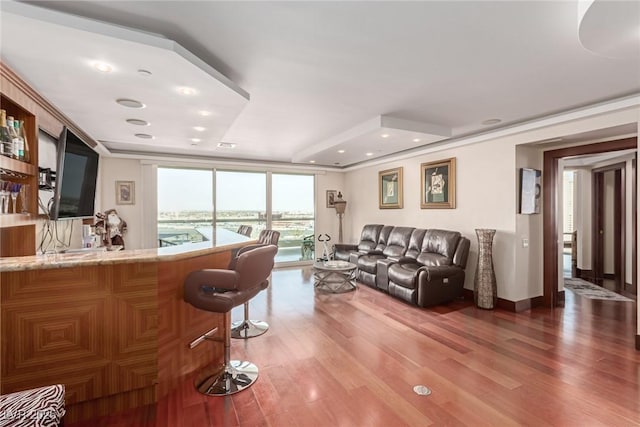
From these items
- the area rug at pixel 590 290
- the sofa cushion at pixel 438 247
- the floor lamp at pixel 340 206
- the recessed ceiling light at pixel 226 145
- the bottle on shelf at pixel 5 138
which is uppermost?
the recessed ceiling light at pixel 226 145

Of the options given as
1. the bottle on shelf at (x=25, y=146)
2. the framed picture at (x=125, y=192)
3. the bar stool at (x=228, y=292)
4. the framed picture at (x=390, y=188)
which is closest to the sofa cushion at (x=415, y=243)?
the framed picture at (x=390, y=188)

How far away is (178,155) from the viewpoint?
6.20 metres

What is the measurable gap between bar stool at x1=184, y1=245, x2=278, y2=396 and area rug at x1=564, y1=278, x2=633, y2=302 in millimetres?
5393

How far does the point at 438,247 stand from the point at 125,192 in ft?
19.6

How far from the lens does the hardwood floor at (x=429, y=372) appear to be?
2.03 meters

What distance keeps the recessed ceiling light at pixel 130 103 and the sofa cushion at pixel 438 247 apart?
171 inches

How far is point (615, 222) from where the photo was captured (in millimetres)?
5684

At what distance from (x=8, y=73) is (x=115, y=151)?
12.8 feet

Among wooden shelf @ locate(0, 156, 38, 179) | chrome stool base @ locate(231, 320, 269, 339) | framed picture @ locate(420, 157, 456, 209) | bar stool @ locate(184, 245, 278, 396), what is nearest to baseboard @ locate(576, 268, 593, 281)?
framed picture @ locate(420, 157, 456, 209)

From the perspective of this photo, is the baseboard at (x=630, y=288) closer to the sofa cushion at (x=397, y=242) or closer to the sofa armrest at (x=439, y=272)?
the sofa armrest at (x=439, y=272)

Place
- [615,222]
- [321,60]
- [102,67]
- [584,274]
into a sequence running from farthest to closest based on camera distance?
1. [584,274]
2. [615,222]
3. [321,60]
4. [102,67]

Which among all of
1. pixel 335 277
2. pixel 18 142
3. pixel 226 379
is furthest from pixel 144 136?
pixel 335 277

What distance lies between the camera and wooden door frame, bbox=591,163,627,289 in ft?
17.6

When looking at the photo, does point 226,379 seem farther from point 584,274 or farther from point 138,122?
point 584,274
